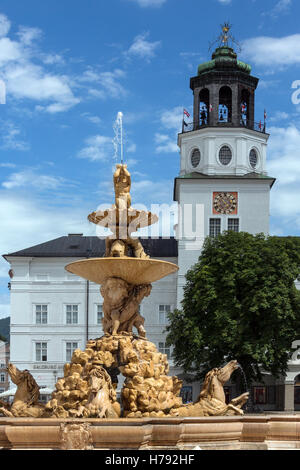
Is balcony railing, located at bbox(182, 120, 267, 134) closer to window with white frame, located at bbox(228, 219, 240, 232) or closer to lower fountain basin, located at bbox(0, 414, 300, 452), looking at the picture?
window with white frame, located at bbox(228, 219, 240, 232)

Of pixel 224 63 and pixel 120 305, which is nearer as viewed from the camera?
pixel 120 305

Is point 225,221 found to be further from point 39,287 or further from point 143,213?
point 143,213

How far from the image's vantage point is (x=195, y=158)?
53.9 metres

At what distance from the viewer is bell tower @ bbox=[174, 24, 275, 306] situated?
51.2 metres

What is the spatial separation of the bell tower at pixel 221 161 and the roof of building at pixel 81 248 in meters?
3.06

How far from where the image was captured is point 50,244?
5609cm

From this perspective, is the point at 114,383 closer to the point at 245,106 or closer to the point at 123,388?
the point at 123,388

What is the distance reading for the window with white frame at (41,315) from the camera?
5369cm

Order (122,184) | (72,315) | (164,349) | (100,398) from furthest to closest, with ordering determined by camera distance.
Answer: (72,315)
(164,349)
(122,184)
(100,398)

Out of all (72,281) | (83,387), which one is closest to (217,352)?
(72,281)

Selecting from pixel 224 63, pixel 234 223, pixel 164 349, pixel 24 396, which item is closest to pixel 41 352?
pixel 164 349

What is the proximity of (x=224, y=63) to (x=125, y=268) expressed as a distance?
3988 cm

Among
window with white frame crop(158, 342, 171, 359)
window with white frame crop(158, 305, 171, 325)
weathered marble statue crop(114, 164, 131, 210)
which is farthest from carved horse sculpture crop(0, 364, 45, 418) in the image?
window with white frame crop(158, 305, 171, 325)

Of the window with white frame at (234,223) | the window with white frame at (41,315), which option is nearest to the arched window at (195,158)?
the window with white frame at (234,223)
